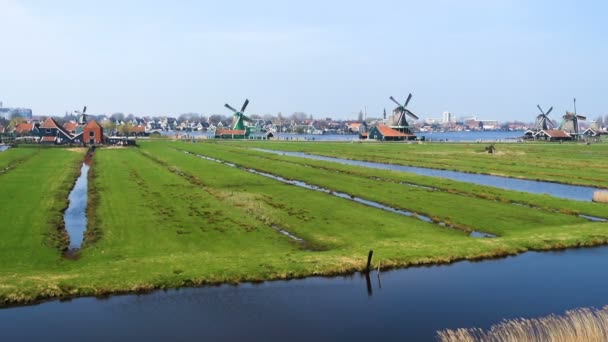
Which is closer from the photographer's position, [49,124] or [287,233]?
[287,233]

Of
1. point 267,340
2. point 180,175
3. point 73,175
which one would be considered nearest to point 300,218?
point 267,340

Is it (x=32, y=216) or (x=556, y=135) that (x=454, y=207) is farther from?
(x=556, y=135)

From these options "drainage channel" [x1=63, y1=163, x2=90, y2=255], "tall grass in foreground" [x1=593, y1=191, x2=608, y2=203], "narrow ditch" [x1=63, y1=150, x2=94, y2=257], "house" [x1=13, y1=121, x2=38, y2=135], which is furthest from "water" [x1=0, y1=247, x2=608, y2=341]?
"house" [x1=13, y1=121, x2=38, y2=135]

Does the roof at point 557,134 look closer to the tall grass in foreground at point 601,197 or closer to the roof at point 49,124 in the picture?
the tall grass in foreground at point 601,197

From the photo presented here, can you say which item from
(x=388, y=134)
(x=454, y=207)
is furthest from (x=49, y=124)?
(x=454, y=207)

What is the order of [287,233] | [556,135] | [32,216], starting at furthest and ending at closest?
1. [556,135]
2. [32,216]
3. [287,233]

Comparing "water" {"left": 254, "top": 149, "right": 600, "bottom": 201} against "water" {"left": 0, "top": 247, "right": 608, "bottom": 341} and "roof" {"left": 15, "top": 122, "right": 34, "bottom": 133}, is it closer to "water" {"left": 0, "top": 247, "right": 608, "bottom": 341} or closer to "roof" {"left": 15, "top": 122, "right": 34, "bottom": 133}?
"water" {"left": 0, "top": 247, "right": 608, "bottom": 341}
